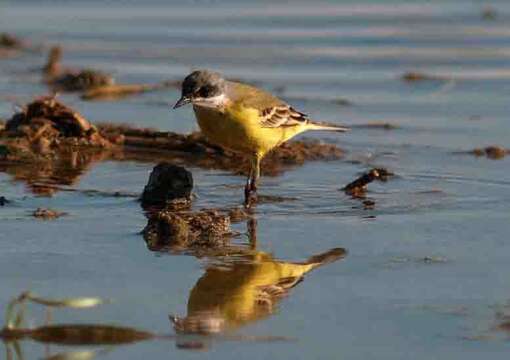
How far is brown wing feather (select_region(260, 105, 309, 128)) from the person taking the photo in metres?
10.9

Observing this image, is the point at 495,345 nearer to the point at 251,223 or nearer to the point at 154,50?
the point at 251,223

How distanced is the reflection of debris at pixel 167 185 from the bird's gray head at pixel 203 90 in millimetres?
599

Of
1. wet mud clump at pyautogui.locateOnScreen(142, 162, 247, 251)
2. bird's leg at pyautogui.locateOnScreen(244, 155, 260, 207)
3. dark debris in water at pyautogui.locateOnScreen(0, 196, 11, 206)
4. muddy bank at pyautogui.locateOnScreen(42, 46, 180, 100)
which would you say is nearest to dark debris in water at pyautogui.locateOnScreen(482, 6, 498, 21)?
muddy bank at pyautogui.locateOnScreen(42, 46, 180, 100)

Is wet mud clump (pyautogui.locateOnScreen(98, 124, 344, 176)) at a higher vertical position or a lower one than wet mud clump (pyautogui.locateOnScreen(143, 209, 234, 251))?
higher

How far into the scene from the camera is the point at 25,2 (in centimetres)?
1930

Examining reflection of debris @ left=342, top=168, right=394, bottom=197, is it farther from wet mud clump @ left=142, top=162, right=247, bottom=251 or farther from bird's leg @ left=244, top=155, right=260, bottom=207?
wet mud clump @ left=142, top=162, right=247, bottom=251

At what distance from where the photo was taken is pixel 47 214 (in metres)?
9.45

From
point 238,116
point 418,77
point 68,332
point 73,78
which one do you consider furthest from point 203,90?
point 418,77

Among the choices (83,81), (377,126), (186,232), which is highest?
(83,81)

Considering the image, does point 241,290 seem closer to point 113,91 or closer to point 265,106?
point 265,106

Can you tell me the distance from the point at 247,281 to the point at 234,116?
9.45 ft

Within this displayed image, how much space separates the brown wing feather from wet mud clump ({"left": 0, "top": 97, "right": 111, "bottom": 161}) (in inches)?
64.3

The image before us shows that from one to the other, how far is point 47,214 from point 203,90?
5.45 feet

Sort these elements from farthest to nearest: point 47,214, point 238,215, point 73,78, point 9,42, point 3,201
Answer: point 9,42 < point 73,78 < point 3,201 < point 238,215 < point 47,214
